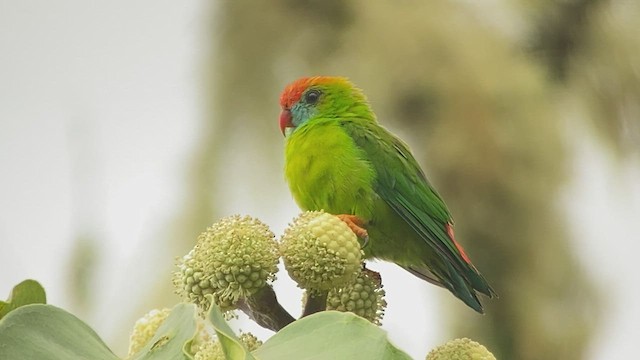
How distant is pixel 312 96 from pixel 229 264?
38 centimetres

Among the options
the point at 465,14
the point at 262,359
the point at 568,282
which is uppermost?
the point at 465,14

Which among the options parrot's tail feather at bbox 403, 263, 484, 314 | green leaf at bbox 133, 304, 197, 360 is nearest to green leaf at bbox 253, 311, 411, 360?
green leaf at bbox 133, 304, 197, 360

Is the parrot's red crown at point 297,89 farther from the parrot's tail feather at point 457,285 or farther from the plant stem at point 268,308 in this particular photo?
the plant stem at point 268,308

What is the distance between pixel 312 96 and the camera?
701mm

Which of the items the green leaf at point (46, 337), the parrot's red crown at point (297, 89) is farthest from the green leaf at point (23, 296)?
the parrot's red crown at point (297, 89)

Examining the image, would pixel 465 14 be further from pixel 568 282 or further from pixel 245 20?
pixel 568 282

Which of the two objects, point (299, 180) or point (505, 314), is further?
point (505, 314)

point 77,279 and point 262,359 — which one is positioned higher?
point 77,279

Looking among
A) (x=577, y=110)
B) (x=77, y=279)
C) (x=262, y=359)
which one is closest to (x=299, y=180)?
(x=262, y=359)

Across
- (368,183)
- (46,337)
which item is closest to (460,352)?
(46,337)

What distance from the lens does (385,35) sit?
1655 millimetres

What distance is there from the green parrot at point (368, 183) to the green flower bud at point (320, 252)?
190mm

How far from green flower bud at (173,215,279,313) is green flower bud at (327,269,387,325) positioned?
1.8 inches

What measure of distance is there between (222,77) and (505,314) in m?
0.76
